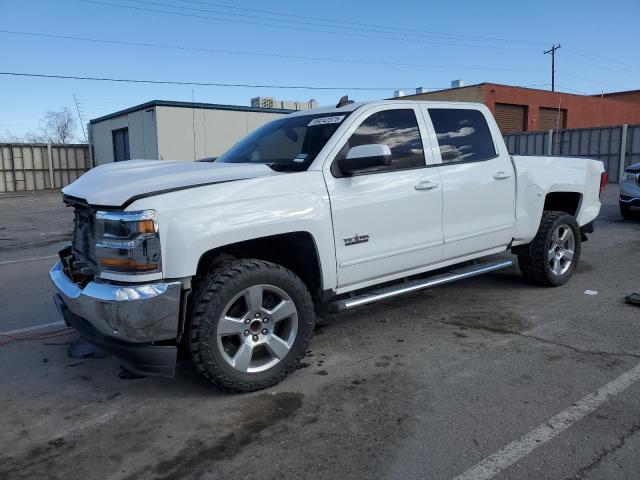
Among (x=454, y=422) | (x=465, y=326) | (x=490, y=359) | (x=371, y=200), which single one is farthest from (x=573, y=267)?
(x=454, y=422)

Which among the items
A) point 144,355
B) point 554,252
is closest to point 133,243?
point 144,355

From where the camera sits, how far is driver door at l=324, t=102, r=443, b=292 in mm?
3959

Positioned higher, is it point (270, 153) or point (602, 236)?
point (270, 153)

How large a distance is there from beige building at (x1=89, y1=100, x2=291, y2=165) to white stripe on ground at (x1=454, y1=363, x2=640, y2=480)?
961 inches

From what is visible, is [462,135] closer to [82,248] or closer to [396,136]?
[396,136]

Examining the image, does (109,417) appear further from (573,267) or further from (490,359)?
(573,267)

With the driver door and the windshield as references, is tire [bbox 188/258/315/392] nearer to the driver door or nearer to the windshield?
the driver door

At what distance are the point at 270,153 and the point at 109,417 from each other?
2.38 metres

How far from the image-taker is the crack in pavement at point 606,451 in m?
2.63

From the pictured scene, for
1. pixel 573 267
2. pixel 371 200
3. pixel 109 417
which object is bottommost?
pixel 109 417

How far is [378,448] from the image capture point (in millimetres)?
2877

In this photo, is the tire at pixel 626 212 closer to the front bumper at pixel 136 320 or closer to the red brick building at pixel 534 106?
the front bumper at pixel 136 320

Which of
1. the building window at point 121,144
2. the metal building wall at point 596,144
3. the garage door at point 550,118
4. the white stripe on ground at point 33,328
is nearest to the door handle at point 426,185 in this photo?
the white stripe on ground at point 33,328

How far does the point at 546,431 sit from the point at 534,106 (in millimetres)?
40057
